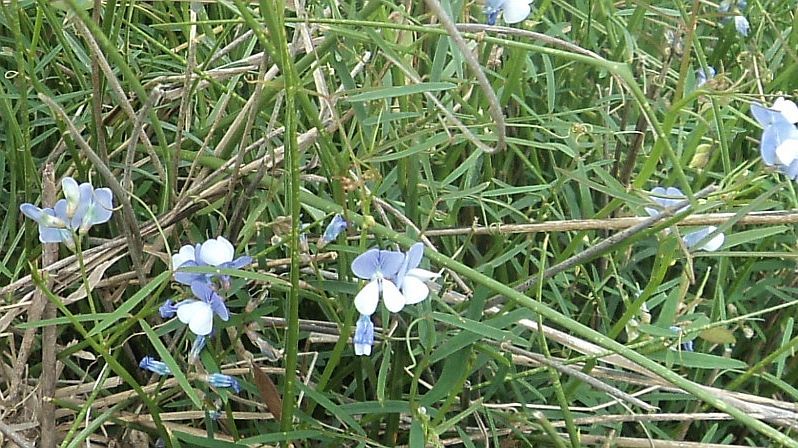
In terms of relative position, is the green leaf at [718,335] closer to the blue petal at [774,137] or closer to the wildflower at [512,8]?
the blue petal at [774,137]

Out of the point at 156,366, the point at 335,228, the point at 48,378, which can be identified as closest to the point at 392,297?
the point at 335,228

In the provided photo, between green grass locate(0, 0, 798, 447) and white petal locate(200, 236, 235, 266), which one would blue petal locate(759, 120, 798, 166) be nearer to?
green grass locate(0, 0, 798, 447)

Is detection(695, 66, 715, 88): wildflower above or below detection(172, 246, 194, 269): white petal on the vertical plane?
above

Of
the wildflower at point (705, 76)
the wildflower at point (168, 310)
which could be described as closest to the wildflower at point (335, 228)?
the wildflower at point (168, 310)

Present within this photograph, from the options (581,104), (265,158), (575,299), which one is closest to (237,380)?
(265,158)

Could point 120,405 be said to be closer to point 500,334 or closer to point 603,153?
point 500,334

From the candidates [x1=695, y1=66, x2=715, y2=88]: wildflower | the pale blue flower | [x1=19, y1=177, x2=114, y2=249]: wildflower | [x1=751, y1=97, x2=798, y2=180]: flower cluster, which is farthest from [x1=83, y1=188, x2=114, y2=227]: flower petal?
the pale blue flower
